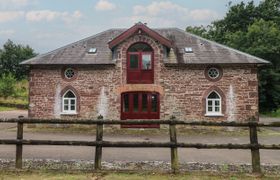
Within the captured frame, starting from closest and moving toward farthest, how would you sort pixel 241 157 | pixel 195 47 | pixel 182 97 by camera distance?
pixel 241 157 < pixel 182 97 < pixel 195 47

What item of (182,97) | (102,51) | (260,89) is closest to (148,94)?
(182,97)

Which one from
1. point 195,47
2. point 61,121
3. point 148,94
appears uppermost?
point 195,47

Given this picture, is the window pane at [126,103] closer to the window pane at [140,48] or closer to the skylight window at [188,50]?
the window pane at [140,48]

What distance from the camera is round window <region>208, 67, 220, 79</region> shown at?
70.3 feet

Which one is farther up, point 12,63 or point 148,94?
point 12,63

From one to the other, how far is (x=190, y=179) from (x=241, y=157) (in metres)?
4.72

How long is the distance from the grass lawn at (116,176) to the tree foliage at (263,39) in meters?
30.4

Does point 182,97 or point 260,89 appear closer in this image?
point 182,97

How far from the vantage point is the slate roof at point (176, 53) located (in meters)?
21.3

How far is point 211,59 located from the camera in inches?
841

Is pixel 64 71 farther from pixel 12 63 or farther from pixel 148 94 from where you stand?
pixel 12 63

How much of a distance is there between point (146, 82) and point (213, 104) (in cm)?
415

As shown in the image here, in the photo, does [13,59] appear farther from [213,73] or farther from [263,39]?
[213,73]

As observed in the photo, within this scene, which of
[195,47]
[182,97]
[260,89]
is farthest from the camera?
[260,89]
